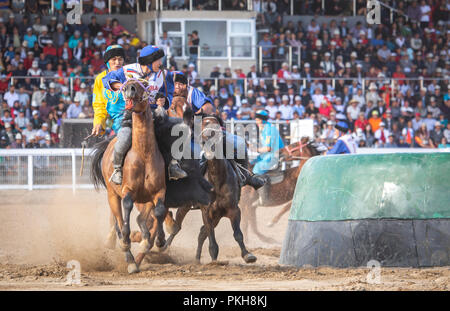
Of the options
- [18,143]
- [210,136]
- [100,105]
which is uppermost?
[100,105]

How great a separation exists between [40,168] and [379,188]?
1230cm

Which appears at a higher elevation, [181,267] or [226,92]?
[226,92]

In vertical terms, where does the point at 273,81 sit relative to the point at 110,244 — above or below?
above

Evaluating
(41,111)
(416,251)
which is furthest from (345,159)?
(41,111)

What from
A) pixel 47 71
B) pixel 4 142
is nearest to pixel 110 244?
pixel 4 142

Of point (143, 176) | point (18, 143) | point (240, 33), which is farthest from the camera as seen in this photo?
point (240, 33)

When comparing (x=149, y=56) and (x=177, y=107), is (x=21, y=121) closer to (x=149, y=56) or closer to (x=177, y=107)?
(x=177, y=107)

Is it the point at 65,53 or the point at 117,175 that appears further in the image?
the point at 65,53

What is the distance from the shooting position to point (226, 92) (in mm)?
24750

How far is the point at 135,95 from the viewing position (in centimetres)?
830

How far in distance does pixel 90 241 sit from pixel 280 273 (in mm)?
3213

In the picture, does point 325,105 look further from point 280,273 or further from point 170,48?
point 280,273

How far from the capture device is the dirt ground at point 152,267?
24.2ft

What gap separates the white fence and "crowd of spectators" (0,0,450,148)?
4.91 feet
